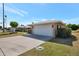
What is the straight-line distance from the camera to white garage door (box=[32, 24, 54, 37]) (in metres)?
8.70

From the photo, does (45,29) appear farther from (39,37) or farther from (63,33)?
(63,33)

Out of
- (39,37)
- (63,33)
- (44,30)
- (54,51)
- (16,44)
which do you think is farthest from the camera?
(63,33)

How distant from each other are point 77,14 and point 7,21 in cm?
329

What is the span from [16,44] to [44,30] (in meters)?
2.34

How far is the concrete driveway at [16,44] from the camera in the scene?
6189 millimetres

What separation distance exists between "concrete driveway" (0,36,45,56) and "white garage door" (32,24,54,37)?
97cm

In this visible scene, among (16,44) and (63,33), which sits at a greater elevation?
(63,33)

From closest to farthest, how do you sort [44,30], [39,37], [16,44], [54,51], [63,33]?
[54,51], [16,44], [39,37], [44,30], [63,33]

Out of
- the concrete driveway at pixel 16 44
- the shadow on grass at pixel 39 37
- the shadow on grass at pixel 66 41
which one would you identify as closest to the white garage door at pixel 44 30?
the shadow on grass at pixel 39 37

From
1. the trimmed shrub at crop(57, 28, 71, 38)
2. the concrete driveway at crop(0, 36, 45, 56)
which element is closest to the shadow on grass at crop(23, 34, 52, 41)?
the concrete driveway at crop(0, 36, 45, 56)

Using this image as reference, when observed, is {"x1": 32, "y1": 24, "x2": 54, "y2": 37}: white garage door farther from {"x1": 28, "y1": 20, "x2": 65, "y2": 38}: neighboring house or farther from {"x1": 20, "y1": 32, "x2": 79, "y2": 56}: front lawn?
{"x1": 20, "y1": 32, "x2": 79, "y2": 56}: front lawn

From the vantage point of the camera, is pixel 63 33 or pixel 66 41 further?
pixel 63 33

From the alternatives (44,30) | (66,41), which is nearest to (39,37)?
(44,30)

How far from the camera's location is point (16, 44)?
694 cm
